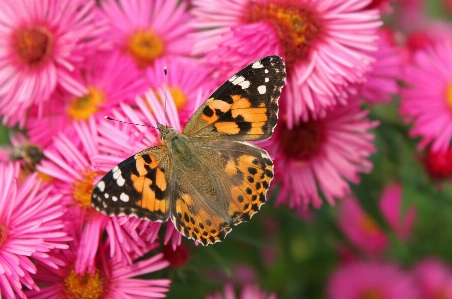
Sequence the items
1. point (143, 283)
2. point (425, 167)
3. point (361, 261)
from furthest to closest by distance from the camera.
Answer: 1. point (361, 261)
2. point (425, 167)
3. point (143, 283)

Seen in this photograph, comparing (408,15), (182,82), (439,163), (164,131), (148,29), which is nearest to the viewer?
(164,131)

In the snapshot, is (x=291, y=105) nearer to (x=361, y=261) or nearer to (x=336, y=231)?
(x=336, y=231)

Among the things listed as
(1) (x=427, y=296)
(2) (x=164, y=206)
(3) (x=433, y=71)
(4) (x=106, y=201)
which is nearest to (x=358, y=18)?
(3) (x=433, y=71)

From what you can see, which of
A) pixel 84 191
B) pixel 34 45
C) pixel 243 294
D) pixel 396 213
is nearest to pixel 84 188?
pixel 84 191

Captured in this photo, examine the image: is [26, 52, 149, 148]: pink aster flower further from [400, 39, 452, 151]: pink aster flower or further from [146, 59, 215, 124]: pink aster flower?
[400, 39, 452, 151]: pink aster flower

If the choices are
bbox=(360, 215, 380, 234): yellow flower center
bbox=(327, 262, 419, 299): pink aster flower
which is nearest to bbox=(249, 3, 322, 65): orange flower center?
bbox=(327, 262, 419, 299): pink aster flower

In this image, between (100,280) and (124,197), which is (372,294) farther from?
(124,197)
